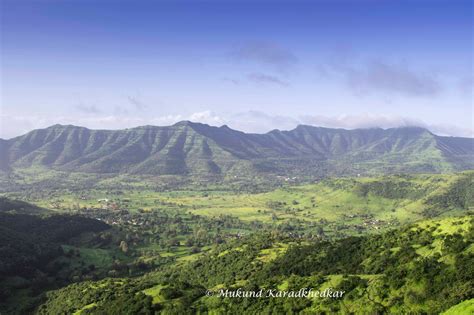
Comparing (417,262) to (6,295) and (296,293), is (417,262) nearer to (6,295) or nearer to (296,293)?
(296,293)

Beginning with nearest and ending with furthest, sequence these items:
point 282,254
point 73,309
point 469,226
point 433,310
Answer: point 433,310
point 469,226
point 73,309
point 282,254

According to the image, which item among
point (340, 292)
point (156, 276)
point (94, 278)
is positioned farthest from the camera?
point (94, 278)

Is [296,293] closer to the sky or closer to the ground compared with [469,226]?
closer to the ground

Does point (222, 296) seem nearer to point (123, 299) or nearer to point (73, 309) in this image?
point (123, 299)

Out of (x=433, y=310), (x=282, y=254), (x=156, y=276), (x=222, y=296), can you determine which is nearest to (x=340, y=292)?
(x=433, y=310)

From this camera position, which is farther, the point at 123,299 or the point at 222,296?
the point at 123,299

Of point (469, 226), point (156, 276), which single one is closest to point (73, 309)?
point (156, 276)

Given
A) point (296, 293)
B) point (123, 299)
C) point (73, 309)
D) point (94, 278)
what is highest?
point (296, 293)
